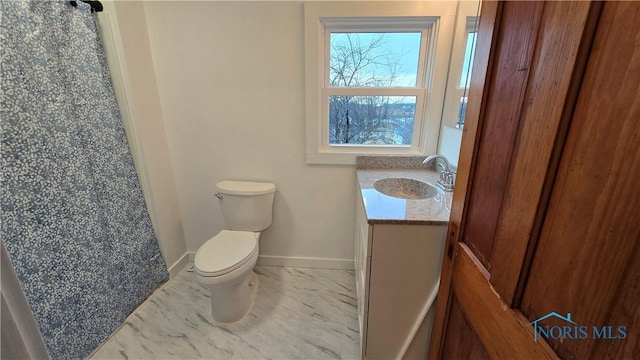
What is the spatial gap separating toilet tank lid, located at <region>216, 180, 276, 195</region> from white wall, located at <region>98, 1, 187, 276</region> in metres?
0.43

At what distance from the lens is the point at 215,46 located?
5.66 feet

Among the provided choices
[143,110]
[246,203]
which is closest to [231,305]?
[246,203]

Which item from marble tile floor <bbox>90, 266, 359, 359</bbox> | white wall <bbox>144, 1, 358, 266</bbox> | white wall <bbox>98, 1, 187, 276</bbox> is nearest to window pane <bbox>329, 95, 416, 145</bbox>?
white wall <bbox>144, 1, 358, 266</bbox>

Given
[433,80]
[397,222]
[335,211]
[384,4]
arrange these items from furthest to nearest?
[335,211] < [433,80] < [384,4] < [397,222]

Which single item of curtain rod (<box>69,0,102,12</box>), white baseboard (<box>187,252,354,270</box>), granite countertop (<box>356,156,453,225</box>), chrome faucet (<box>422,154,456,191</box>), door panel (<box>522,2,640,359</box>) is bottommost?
white baseboard (<box>187,252,354,270</box>)

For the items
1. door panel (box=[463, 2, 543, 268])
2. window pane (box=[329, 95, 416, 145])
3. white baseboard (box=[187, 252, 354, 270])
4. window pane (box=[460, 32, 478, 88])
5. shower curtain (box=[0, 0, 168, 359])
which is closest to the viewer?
door panel (box=[463, 2, 543, 268])

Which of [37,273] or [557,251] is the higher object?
[557,251]

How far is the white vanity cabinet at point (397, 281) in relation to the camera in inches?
44.2

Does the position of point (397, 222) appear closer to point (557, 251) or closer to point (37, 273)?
point (557, 251)

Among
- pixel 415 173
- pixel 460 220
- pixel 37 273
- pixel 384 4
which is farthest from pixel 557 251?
pixel 37 273

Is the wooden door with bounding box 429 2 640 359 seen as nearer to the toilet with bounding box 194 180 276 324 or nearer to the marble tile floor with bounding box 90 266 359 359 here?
the marble tile floor with bounding box 90 266 359 359

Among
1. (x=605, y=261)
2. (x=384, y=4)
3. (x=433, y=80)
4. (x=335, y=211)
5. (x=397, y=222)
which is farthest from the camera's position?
(x=335, y=211)

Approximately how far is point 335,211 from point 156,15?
1.77m

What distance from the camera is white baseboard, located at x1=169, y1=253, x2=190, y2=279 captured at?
6.68 ft
